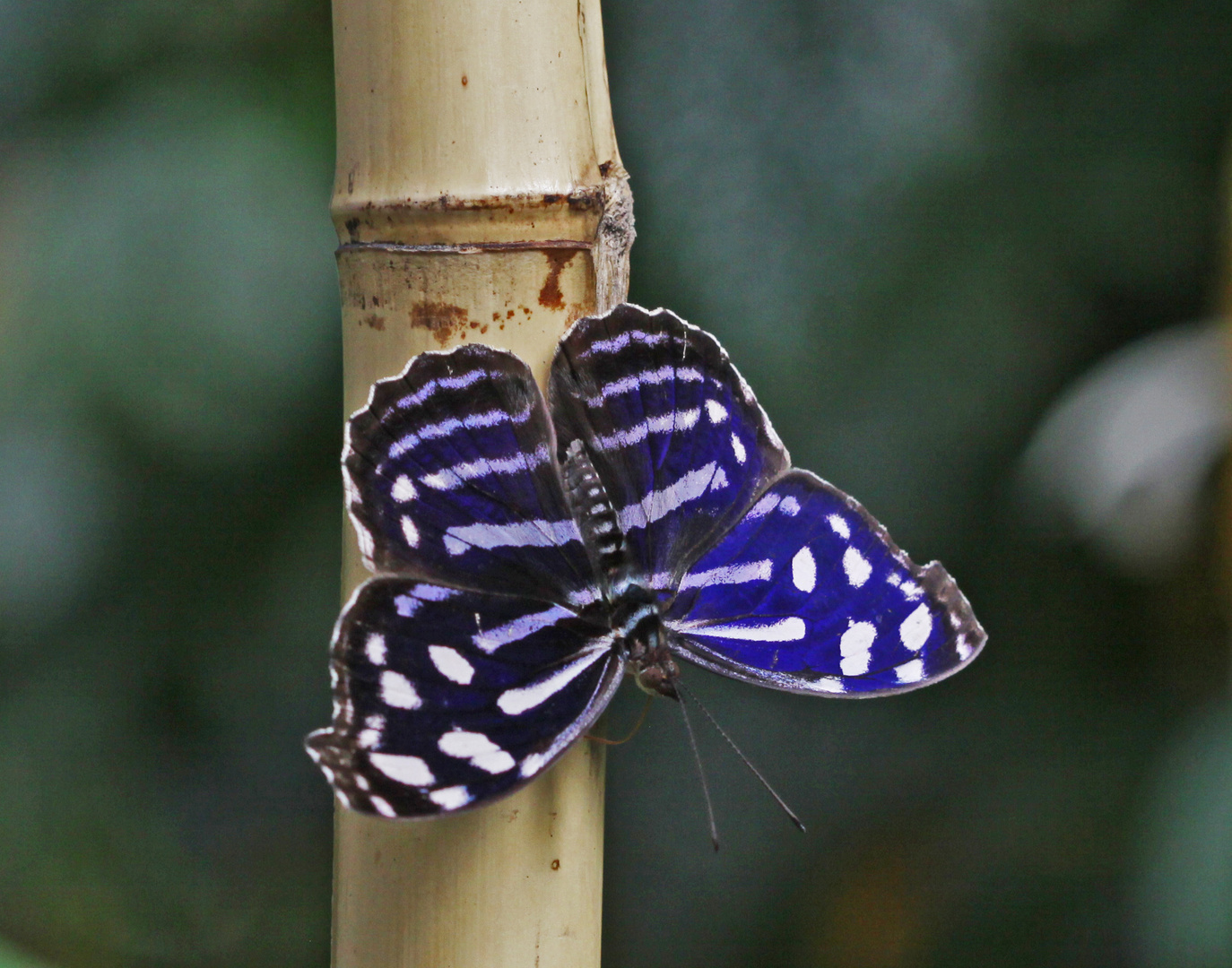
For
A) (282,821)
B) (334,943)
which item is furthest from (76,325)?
(334,943)

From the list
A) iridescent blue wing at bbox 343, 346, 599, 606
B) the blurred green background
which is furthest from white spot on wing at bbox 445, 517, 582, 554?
the blurred green background

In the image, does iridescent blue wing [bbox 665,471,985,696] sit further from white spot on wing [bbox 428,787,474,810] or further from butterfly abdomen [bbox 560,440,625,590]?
white spot on wing [bbox 428,787,474,810]

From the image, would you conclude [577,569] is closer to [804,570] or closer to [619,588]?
[619,588]

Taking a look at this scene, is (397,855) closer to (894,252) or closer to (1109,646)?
(894,252)

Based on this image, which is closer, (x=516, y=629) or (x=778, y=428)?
(x=516, y=629)

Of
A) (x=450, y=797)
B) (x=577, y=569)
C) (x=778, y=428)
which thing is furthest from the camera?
(x=778, y=428)

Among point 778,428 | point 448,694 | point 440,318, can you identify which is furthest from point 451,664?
point 778,428
